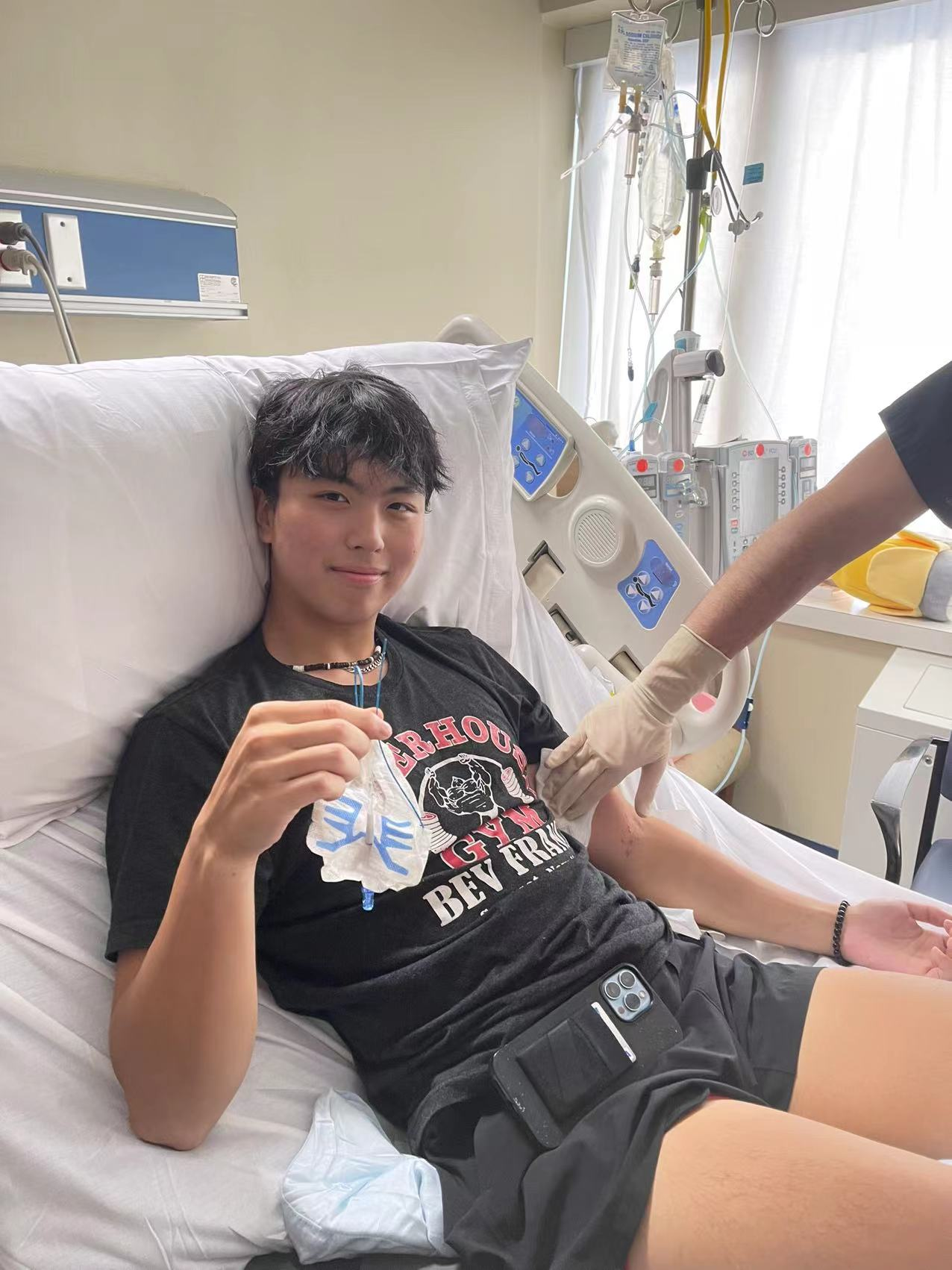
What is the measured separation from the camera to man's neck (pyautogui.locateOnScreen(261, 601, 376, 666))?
1227mm

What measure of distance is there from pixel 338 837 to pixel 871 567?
1.99m

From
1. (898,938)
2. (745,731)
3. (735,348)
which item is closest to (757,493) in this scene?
(735,348)

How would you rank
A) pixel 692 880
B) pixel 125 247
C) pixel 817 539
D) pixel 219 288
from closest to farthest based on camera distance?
pixel 817 539
pixel 692 880
pixel 125 247
pixel 219 288

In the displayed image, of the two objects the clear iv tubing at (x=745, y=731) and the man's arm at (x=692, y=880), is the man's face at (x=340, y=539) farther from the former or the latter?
the clear iv tubing at (x=745, y=731)

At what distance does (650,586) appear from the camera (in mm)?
1680

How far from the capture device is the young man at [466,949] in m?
0.85

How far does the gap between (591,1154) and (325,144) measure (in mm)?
2231

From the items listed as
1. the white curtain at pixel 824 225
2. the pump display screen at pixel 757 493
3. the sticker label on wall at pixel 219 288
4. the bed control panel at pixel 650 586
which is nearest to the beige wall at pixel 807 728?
the pump display screen at pixel 757 493

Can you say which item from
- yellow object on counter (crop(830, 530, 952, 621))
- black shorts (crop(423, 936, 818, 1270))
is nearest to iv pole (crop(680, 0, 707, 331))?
yellow object on counter (crop(830, 530, 952, 621))

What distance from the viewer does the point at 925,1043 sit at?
3.58ft

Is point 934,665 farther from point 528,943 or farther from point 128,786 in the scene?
point 128,786

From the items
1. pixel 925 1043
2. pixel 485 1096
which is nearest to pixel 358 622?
pixel 485 1096

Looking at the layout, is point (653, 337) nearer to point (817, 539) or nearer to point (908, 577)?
point (908, 577)

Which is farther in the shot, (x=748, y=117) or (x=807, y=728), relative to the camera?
(x=807, y=728)
